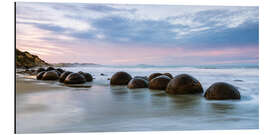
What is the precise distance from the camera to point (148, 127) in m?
3.38

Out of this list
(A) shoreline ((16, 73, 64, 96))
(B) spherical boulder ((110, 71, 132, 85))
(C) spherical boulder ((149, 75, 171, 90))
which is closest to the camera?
(A) shoreline ((16, 73, 64, 96))

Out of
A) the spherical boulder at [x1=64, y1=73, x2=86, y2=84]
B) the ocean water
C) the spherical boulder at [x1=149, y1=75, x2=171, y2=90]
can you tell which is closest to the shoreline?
the ocean water

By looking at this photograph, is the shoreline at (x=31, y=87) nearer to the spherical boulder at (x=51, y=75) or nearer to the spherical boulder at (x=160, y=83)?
the spherical boulder at (x=51, y=75)

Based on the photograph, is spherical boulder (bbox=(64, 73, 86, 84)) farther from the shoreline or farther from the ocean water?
the ocean water

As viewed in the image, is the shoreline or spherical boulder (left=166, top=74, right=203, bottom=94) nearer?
spherical boulder (left=166, top=74, right=203, bottom=94)

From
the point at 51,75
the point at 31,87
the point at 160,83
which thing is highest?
the point at 51,75

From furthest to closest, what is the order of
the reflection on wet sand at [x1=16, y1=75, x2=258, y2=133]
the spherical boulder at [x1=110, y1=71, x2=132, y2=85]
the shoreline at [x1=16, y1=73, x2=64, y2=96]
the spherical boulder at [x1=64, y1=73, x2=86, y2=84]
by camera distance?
the spherical boulder at [x1=64, y1=73, x2=86, y2=84] → the spherical boulder at [x1=110, y1=71, x2=132, y2=85] → the shoreline at [x1=16, y1=73, x2=64, y2=96] → the reflection on wet sand at [x1=16, y1=75, x2=258, y2=133]

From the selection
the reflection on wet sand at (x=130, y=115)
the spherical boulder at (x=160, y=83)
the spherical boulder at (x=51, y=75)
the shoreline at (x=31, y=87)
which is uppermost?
the spherical boulder at (x=51, y=75)

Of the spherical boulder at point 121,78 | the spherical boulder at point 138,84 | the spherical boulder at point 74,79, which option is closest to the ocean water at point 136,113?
the spherical boulder at point 138,84

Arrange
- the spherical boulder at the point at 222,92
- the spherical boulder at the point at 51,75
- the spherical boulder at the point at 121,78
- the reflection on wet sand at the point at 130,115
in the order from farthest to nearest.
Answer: the spherical boulder at the point at 51,75 → the spherical boulder at the point at 121,78 → the spherical boulder at the point at 222,92 → the reflection on wet sand at the point at 130,115

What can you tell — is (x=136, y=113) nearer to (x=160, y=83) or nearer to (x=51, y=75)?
(x=160, y=83)

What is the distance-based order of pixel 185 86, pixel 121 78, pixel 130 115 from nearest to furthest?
pixel 130 115, pixel 185 86, pixel 121 78

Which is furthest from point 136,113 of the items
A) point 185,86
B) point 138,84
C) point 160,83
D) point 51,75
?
point 51,75

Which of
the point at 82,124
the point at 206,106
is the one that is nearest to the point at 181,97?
the point at 206,106
